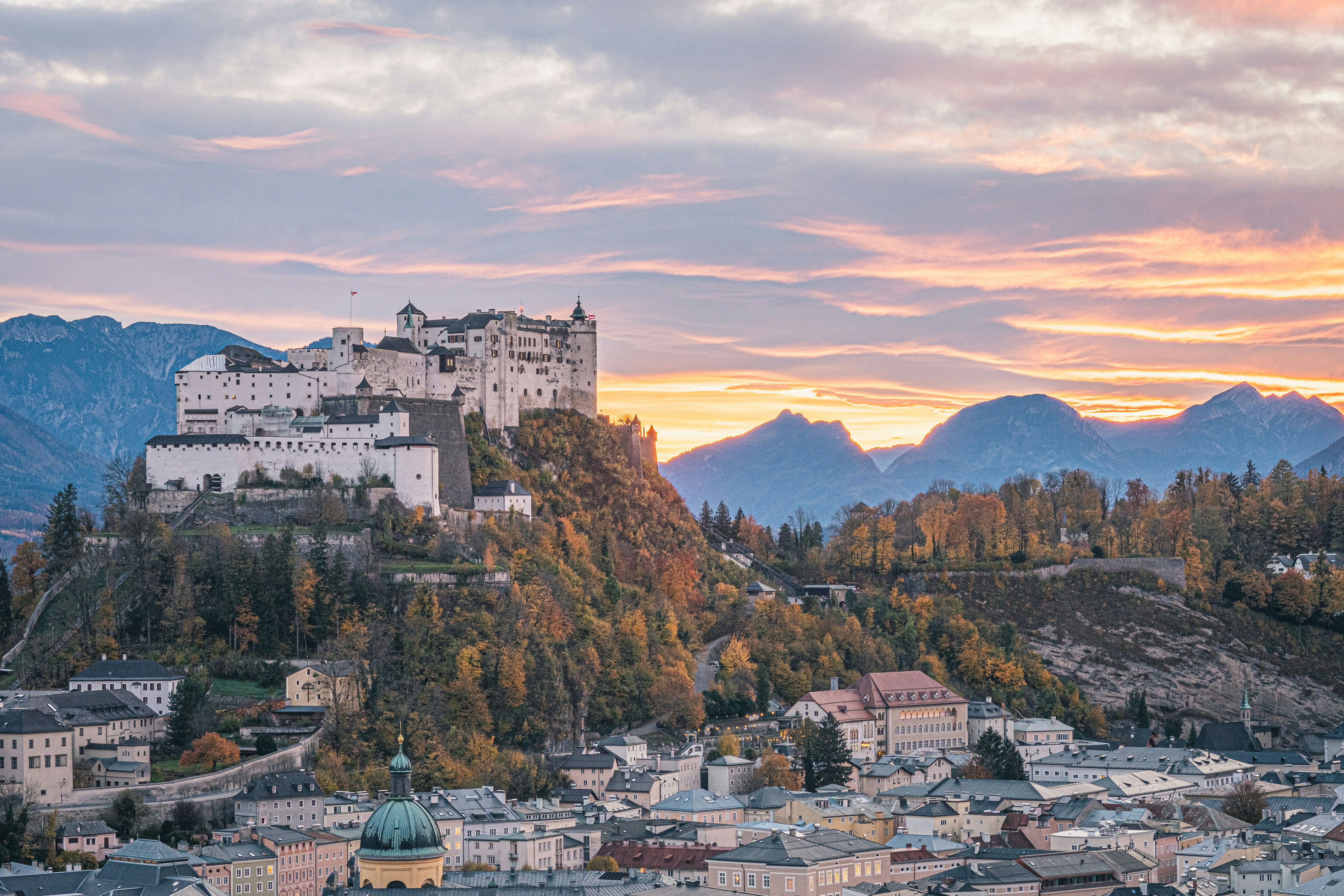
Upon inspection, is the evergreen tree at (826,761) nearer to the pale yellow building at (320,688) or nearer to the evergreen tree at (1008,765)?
the evergreen tree at (1008,765)

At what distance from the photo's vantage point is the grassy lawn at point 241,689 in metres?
84.8

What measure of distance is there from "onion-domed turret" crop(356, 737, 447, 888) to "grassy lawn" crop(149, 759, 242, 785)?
15.3 meters

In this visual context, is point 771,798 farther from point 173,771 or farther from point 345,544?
point 173,771

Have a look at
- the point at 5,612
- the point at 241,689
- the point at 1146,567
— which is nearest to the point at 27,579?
the point at 5,612

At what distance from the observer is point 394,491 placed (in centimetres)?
9888

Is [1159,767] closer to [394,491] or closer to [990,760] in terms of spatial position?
[990,760]

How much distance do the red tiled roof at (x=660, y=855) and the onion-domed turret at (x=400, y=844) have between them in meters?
17.2

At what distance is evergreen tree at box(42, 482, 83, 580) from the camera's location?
306 feet

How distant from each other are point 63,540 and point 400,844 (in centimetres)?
3814

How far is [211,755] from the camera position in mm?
78500

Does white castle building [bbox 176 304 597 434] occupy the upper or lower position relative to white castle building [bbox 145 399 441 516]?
upper

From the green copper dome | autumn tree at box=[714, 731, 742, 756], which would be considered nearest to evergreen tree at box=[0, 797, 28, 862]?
the green copper dome

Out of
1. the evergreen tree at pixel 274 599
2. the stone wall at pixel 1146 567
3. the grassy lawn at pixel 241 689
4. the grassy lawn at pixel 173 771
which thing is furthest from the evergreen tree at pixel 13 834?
the stone wall at pixel 1146 567

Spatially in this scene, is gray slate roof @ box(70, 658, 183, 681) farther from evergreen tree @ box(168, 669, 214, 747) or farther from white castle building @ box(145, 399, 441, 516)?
white castle building @ box(145, 399, 441, 516)
